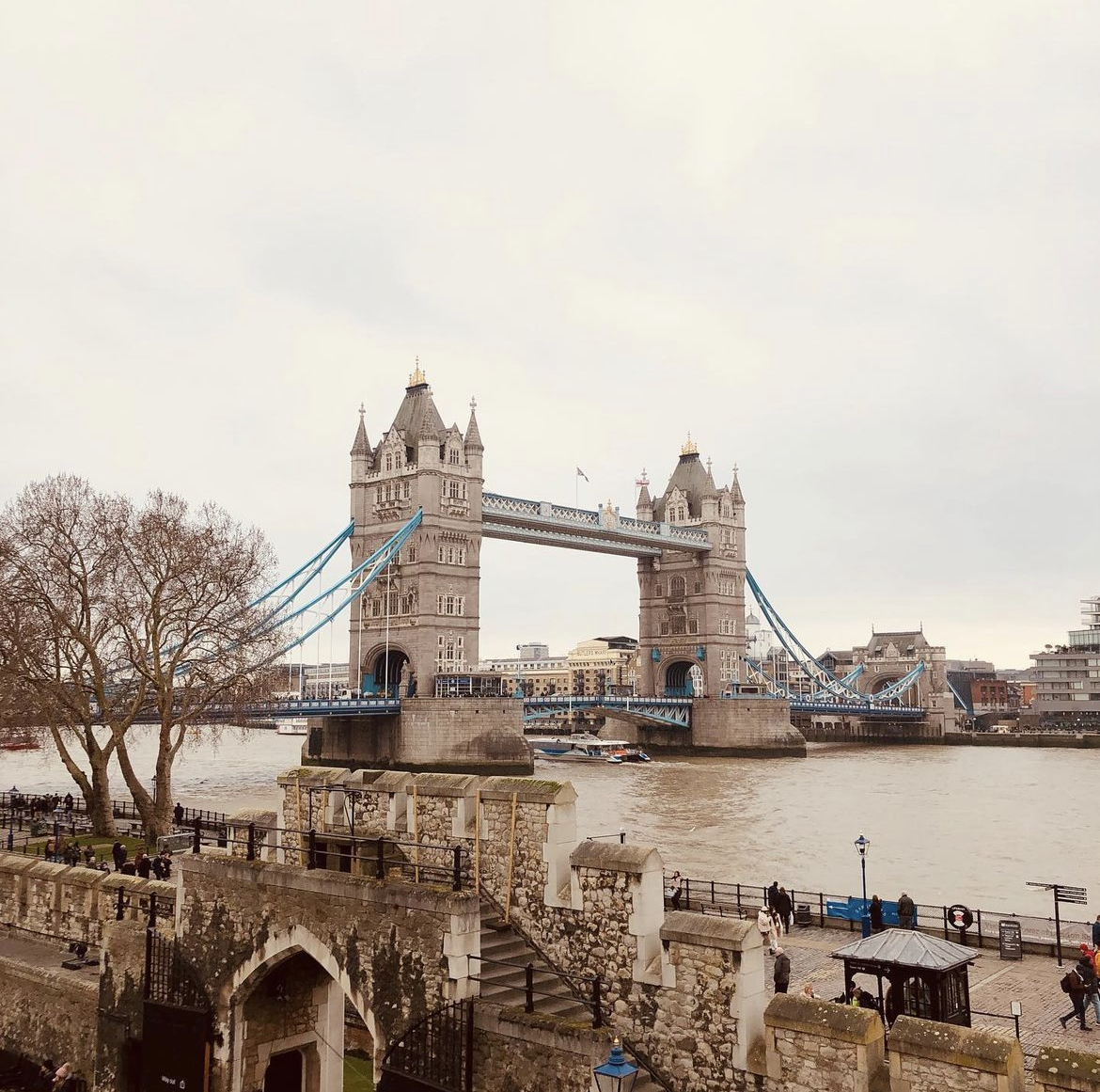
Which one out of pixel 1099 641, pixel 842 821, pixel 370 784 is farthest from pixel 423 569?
pixel 1099 641

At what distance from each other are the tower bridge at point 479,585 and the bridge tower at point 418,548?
0.10 meters

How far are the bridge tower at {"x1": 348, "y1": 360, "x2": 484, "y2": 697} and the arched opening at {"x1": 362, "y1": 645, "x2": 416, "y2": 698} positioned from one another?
70mm

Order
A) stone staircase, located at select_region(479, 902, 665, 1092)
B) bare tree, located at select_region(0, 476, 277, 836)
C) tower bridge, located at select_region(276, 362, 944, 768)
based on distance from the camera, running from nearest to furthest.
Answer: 1. stone staircase, located at select_region(479, 902, 665, 1092)
2. bare tree, located at select_region(0, 476, 277, 836)
3. tower bridge, located at select_region(276, 362, 944, 768)

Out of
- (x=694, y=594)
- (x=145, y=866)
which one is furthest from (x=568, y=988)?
(x=694, y=594)

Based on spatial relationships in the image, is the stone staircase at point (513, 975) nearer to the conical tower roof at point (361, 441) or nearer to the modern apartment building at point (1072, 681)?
the conical tower roof at point (361, 441)

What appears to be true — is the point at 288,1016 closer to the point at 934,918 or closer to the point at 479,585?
the point at 934,918

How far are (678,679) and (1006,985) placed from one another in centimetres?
9462

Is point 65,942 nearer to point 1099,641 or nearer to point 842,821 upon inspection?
point 842,821

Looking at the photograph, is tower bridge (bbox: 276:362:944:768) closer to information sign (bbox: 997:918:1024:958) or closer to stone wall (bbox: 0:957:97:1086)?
stone wall (bbox: 0:957:97:1086)

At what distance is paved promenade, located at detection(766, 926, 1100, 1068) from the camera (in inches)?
492

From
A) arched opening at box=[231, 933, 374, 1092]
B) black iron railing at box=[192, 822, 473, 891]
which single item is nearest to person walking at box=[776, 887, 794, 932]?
arched opening at box=[231, 933, 374, 1092]

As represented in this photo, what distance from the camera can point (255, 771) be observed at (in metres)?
71.8

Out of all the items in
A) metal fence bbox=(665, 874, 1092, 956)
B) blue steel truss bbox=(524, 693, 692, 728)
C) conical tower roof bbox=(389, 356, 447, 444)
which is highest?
conical tower roof bbox=(389, 356, 447, 444)

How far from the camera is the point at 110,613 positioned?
32.0m
